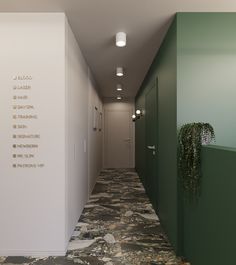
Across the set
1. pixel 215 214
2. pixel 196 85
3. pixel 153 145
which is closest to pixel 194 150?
pixel 215 214

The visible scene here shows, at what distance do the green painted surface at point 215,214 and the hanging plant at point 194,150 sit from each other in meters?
0.07

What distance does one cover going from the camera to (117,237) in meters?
2.96

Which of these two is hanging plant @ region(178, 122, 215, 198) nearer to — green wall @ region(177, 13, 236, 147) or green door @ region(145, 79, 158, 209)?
green wall @ region(177, 13, 236, 147)

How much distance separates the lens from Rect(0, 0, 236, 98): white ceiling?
90.7 inches

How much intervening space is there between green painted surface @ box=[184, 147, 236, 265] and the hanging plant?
0.07 m

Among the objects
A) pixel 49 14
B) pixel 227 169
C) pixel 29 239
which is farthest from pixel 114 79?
pixel 227 169

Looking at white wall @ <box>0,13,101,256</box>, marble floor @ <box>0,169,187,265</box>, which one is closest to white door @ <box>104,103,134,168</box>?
marble floor @ <box>0,169,187,265</box>

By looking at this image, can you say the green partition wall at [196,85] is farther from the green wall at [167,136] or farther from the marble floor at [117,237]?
the marble floor at [117,237]

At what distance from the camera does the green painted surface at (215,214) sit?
1.57 m

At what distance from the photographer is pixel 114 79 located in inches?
222

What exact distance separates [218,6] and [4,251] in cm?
326

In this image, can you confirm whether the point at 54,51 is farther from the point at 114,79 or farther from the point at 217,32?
the point at 114,79

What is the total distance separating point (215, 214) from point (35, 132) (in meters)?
1.84

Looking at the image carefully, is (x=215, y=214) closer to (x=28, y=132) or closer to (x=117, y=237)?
(x=117, y=237)
